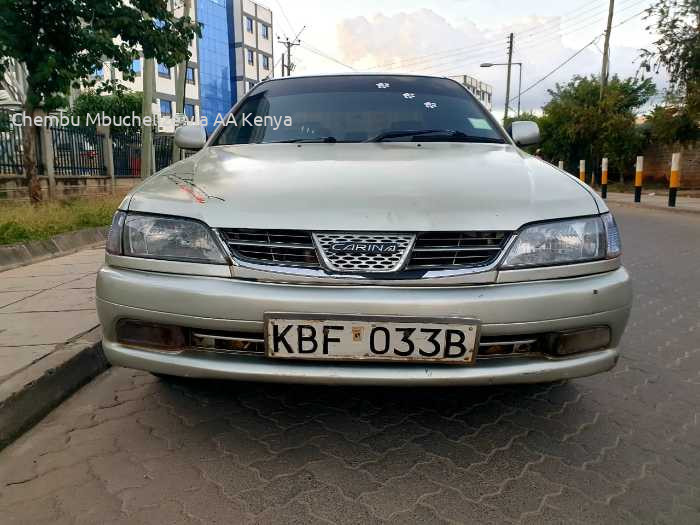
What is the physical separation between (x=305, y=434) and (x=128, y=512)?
699 mm

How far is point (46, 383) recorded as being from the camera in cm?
253

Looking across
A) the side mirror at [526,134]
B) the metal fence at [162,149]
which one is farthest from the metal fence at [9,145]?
the side mirror at [526,134]

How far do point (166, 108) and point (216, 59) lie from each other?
Answer: 32.2 ft

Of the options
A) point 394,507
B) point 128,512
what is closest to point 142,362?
point 128,512

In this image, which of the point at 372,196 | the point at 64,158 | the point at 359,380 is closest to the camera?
the point at 359,380

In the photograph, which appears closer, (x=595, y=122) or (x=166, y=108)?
(x=595, y=122)

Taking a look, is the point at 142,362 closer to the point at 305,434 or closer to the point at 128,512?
the point at 128,512

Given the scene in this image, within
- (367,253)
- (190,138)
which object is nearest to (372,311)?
(367,253)

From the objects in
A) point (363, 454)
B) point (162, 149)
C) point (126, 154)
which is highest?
point (162, 149)

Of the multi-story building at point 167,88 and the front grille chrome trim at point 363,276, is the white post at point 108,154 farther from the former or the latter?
the multi-story building at point 167,88

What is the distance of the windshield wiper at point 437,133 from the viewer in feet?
9.68

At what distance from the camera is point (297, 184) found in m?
2.14

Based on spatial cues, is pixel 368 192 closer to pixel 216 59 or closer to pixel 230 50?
pixel 216 59

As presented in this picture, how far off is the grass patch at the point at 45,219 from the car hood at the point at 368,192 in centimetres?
443
